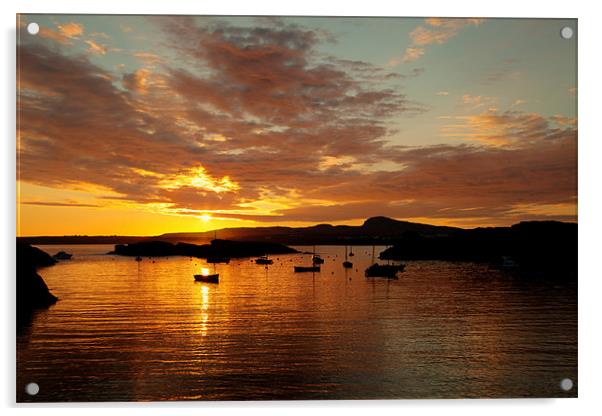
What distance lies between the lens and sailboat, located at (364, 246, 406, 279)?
4.12 metres

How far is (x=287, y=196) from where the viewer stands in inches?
165

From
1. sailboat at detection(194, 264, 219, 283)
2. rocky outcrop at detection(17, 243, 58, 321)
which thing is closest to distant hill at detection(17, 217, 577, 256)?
sailboat at detection(194, 264, 219, 283)

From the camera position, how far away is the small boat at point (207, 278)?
13.3ft

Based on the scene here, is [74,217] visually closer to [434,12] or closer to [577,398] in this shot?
[434,12]

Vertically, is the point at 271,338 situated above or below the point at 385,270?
below

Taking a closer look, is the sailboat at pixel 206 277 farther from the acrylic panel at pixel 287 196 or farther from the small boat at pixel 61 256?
the small boat at pixel 61 256

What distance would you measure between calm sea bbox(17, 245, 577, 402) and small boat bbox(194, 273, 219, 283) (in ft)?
0.16

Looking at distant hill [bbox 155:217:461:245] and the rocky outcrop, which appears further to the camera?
distant hill [bbox 155:217:461:245]

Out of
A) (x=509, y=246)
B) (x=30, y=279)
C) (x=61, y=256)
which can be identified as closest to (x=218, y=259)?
(x=61, y=256)

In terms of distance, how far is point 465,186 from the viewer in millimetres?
4094

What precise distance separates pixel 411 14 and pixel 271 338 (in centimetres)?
245

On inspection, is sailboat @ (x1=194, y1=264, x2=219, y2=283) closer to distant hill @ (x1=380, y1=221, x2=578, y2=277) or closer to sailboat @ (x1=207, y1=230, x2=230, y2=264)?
sailboat @ (x1=207, y1=230, x2=230, y2=264)

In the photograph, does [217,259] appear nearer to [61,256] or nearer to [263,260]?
[263,260]

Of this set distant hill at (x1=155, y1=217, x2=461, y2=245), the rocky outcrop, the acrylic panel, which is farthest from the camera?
distant hill at (x1=155, y1=217, x2=461, y2=245)
